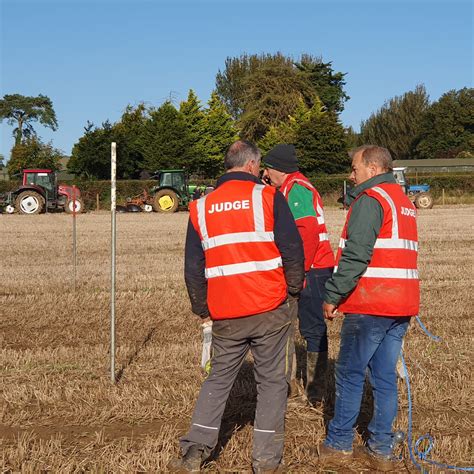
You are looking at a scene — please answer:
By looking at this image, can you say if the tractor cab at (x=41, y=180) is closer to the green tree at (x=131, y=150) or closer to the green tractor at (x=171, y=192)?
the green tractor at (x=171, y=192)

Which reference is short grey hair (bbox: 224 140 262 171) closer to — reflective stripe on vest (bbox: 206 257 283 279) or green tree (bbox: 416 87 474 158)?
reflective stripe on vest (bbox: 206 257 283 279)

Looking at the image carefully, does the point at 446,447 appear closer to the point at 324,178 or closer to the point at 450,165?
the point at 324,178

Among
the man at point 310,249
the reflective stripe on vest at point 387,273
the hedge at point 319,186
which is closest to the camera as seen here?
the reflective stripe on vest at point 387,273

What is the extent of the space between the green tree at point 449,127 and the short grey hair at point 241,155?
252 ft

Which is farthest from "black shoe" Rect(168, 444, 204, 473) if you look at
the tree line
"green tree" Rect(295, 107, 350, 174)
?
"green tree" Rect(295, 107, 350, 174)

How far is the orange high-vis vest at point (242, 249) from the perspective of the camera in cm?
425

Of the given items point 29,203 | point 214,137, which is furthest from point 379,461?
point 214,137

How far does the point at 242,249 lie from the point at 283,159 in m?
1.60

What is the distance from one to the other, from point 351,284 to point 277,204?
65 centimetres

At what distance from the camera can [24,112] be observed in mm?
79375

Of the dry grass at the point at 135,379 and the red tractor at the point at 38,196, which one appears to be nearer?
the dry grass at the point at 135,379

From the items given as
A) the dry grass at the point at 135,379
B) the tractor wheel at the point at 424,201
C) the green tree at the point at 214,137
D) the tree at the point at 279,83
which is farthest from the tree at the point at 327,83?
the dry grass at the point at 135,379

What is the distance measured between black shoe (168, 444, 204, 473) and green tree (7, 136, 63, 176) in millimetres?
54572

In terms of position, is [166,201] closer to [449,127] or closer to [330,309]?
[330,309]
